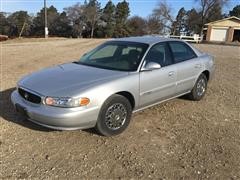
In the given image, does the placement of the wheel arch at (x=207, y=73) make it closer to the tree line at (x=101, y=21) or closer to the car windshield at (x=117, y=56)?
the car windshield at (x=117, y=56)

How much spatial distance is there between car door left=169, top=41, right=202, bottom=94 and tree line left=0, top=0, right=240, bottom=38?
166 ft

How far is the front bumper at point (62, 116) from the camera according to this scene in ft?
12.7

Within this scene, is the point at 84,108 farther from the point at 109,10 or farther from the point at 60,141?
the point at 109,10

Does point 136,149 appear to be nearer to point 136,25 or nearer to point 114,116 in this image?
point 114,116

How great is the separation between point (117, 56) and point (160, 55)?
0.78 metres

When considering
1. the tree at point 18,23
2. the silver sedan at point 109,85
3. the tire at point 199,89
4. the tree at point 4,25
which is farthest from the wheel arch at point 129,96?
the tree at point 4,25

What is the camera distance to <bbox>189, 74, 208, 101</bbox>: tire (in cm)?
616

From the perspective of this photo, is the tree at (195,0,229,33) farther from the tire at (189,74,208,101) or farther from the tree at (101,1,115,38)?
the tire at (189,74,208,101)

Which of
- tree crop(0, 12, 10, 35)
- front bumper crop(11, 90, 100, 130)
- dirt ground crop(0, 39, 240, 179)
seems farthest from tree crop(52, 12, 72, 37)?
front bumper crop(11, 90, 100, 130)

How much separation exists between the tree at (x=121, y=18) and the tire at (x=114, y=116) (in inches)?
2313

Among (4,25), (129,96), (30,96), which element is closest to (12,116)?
(30,96)

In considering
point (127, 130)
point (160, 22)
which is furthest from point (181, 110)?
point (160, 22)

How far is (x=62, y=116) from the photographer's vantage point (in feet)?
12.6

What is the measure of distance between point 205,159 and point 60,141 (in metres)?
2.05
